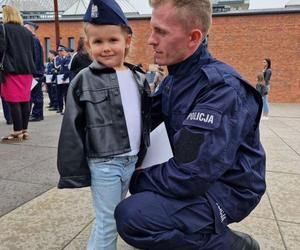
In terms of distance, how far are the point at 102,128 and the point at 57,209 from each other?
1.48m

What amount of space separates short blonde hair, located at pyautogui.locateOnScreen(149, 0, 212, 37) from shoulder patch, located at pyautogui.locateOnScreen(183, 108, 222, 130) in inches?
16.6

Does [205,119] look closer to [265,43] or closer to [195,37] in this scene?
[195,37]

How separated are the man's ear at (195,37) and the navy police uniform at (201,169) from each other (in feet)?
0.18

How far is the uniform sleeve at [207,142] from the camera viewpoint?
5.01ft

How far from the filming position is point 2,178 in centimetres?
390

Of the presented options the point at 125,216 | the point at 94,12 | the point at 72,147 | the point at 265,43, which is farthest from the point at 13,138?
the point at 265,43

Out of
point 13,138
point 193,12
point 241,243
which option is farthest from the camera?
point 13,138

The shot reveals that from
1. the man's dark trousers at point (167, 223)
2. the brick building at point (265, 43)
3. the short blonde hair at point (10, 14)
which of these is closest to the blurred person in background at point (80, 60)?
the short blonde hair at point (10, 14)

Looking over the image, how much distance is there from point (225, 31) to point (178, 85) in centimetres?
1971

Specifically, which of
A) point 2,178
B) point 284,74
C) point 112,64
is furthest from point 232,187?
point 284,74

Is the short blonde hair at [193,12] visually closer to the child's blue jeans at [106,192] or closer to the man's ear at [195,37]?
the man's ear at [195,37]

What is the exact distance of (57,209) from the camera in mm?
3104

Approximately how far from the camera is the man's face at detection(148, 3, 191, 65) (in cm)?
167

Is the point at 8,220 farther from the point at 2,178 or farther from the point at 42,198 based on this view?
the point at 2,178
